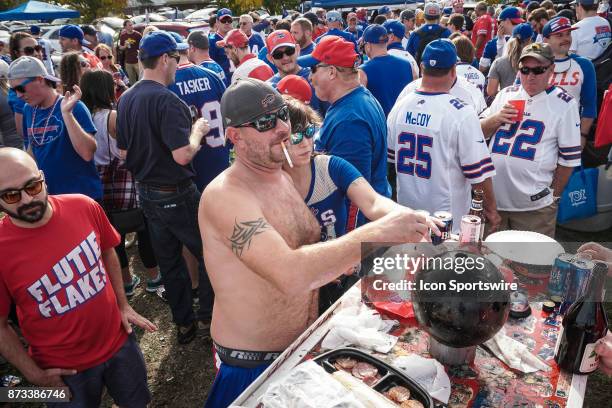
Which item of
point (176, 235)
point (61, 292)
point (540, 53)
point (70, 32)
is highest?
point (540, 53)

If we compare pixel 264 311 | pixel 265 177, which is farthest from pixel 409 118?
pixel 264 311

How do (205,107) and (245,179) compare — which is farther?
(205,107)

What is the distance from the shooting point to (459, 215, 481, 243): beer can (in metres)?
2.54

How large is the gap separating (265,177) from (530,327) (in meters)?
1.47

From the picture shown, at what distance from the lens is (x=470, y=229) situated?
101 inches

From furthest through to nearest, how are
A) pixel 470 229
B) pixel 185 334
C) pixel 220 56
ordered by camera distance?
pixel 220 56 < pixel 185 334 < pixel 470 229

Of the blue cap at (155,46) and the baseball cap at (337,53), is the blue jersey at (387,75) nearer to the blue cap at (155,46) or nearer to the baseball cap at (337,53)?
the baseball cap at (337,53)

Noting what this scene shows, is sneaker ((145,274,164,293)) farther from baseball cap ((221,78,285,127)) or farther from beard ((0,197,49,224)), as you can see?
baseball cap ((221,78,285,127))

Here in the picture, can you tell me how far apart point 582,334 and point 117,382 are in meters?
2.56

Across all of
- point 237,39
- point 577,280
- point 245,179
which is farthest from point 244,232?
point 237,39

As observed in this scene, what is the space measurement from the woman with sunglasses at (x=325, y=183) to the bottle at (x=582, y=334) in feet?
3.40

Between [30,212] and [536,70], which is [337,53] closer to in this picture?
[536,70]

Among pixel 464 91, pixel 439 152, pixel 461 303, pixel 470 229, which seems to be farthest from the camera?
pixel 464 91

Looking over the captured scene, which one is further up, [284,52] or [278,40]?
[278,40]
